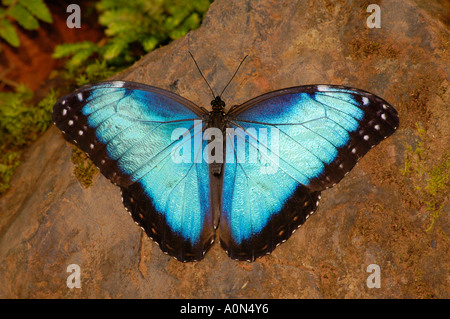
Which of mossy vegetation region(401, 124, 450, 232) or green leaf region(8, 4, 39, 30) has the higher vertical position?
green leaf region(8, 4, 39, 30)

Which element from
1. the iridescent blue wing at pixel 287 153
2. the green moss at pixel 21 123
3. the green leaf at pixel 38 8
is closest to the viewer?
the iridescent blue wing at pixel 287 153

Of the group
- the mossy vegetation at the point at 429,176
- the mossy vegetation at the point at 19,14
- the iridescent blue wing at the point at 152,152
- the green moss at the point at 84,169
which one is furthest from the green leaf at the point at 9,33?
the mossy vegetation at the point at 429,176

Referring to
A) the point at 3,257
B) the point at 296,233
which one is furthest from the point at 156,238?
the point at 3,257

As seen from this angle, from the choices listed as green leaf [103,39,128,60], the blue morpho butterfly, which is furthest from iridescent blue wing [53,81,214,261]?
green leaf [103,39,128,60]

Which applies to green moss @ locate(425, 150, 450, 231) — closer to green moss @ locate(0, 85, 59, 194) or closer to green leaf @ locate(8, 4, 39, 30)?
green moss @ locate(0, 85, 59, 194)

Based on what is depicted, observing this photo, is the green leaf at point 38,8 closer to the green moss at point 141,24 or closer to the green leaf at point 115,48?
the green moss at point 141,24

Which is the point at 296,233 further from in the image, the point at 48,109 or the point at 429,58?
A: the point at 48,109

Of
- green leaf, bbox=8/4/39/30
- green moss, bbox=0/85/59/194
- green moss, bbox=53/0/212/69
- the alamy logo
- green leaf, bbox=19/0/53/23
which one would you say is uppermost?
green leaf, bbox=19/0/53/23
